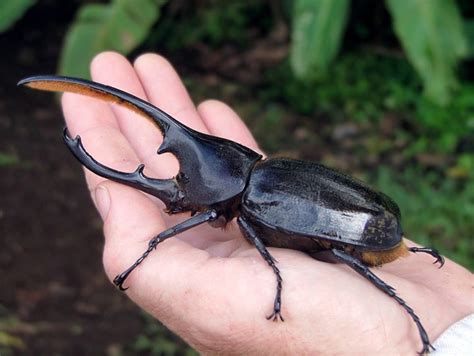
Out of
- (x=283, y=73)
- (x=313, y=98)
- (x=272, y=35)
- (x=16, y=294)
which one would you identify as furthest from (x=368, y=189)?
(x=272, y=35)

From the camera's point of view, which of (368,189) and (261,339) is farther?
(368,189)

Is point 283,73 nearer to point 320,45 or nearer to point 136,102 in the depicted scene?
point 320,45

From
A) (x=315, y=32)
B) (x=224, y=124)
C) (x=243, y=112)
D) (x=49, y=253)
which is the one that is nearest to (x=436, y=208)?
(x=315, y=32)

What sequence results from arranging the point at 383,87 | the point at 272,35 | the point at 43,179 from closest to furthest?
1. the point at 43,179
2. the point at 383,87
3. the point at 272,35

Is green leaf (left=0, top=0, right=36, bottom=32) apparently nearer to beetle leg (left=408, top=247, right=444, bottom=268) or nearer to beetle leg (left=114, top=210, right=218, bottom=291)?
beetle leg (left=114, top=210, right=218, bottom=291)

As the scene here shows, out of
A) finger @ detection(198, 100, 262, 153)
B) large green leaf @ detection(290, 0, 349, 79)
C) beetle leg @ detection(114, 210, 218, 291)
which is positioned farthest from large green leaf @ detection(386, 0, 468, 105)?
beetle leg @ detection(114, 210, 218, 291)

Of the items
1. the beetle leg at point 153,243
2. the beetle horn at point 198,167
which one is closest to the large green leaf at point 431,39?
the beetle horn at point 198,167
